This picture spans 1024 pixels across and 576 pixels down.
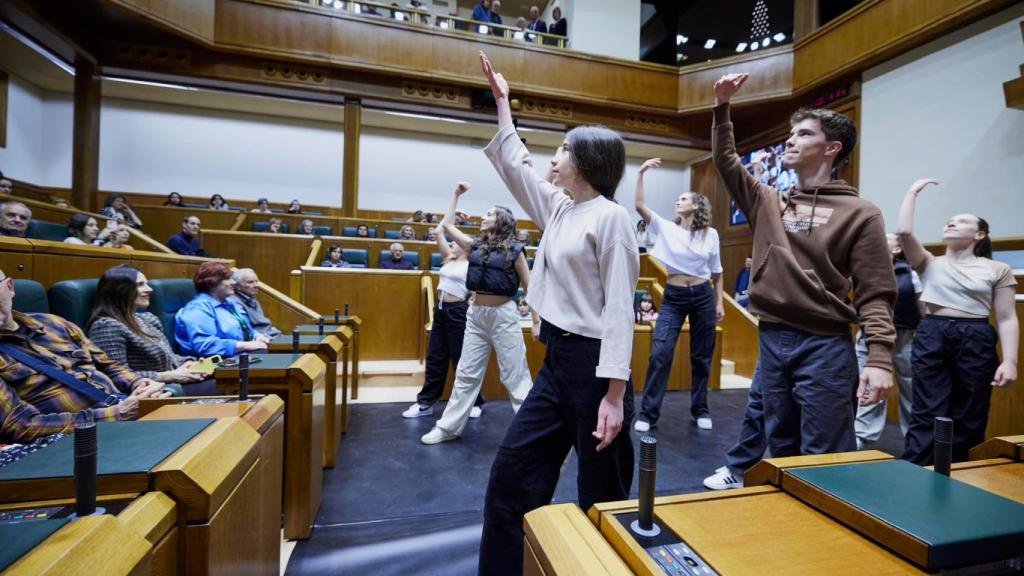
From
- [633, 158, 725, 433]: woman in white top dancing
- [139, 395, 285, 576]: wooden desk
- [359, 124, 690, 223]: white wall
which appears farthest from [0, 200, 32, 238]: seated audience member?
[359, 124, 690, 223]: white wall

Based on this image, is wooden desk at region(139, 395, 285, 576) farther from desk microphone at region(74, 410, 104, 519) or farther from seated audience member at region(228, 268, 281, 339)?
seated audience member at region(228, 268, 281, 339)

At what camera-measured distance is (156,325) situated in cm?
206

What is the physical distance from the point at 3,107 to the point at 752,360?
1016 cm

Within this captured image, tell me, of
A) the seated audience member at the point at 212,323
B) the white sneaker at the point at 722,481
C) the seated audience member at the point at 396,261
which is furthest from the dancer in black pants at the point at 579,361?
the seated audience member at the point at 396,261

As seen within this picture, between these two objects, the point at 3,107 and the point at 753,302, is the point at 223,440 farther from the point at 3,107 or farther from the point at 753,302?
the point at 3,107

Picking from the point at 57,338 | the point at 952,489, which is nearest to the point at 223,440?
the point at 952,489

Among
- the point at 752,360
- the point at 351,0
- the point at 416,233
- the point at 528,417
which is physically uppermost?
the point at 351,0

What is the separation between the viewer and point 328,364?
203 cm

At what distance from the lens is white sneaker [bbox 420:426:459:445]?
245 centimetres

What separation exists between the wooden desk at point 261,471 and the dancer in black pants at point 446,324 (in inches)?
62.5

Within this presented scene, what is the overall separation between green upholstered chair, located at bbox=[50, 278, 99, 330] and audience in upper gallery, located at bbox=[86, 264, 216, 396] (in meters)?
0.04

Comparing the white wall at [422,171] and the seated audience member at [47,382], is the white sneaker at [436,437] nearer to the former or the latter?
the seated audience member at [47,382]

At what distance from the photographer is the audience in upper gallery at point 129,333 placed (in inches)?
70.5

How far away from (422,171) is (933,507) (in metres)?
9.10
